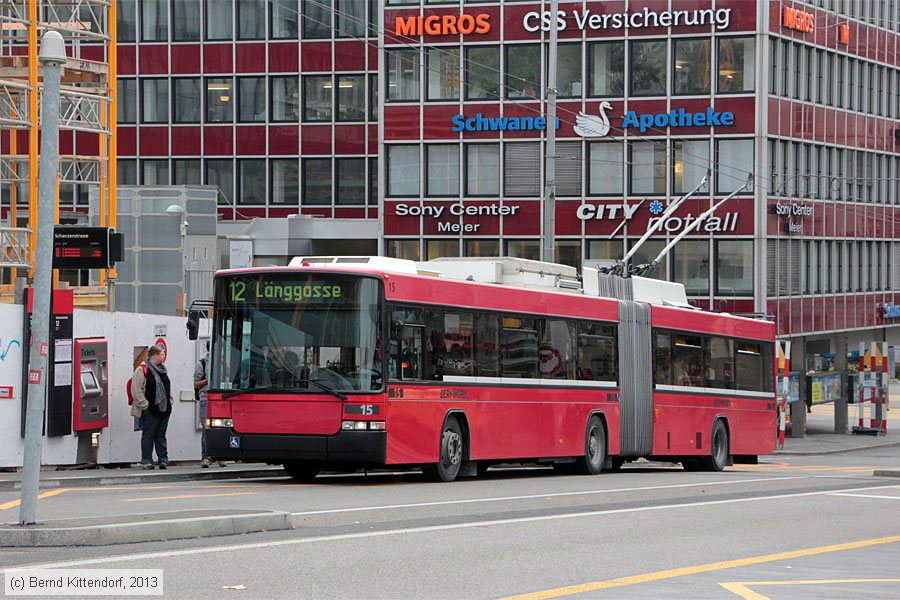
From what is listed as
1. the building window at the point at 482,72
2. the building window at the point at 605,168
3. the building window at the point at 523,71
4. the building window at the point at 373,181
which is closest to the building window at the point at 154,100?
the building window at the point at 373,181

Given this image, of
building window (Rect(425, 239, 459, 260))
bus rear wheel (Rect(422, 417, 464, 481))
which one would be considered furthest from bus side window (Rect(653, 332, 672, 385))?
building window (Rect(425, 239, 459, 260))

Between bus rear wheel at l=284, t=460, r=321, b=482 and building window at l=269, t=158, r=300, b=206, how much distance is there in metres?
43.0

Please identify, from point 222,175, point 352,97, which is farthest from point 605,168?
point 222,175

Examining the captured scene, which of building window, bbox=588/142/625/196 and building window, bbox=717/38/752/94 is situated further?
building window, bbox=588/142/625/196

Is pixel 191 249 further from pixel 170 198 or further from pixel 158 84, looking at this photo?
pixel 158 84

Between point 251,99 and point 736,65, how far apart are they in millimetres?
21040

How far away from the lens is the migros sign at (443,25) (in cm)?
5391

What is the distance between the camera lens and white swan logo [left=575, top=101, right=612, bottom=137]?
53.0 m

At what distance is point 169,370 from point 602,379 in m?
6.88

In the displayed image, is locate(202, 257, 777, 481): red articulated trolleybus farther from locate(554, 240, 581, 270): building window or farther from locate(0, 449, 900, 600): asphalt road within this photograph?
locate(554, 240, 581, 270): building window

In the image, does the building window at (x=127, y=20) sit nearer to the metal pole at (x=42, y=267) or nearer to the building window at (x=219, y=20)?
the building window at (x=219, y=20)

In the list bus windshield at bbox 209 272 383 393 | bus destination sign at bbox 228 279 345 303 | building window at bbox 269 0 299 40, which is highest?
building window at bbox 269 0 299 40

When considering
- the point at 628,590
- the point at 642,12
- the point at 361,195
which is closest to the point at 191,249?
the point at 361,195

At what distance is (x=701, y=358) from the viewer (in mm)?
28641
